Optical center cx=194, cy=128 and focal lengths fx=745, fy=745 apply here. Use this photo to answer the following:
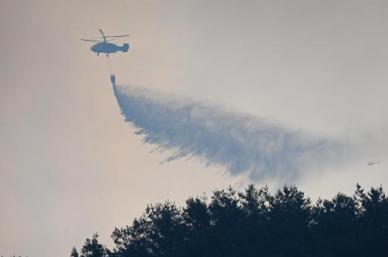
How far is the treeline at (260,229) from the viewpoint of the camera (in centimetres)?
8362

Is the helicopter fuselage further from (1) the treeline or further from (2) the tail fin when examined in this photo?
(1) the treeline

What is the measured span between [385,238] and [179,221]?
28.9m

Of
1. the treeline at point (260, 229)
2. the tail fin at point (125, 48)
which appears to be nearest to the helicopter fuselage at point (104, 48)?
the tail fin at point (125, 48)

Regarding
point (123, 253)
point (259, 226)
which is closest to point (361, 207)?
point (259, 226)

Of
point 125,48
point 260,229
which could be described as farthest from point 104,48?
point 260,229

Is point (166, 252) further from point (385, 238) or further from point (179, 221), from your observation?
point (385, 238)

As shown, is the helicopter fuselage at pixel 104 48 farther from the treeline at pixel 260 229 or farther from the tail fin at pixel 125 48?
the treeline at pixel 260 229

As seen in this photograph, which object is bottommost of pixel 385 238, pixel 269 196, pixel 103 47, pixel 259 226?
pixel 385 238

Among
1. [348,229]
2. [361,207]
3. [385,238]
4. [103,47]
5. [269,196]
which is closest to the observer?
[385,238]

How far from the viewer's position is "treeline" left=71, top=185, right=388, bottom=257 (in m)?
83.6

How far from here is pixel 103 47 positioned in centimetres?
14238

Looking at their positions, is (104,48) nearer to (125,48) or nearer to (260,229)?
(125,48)

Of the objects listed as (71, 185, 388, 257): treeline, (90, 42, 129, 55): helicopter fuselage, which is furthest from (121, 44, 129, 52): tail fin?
(71, 185, 388, 257): treeline

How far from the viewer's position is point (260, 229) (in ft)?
292
